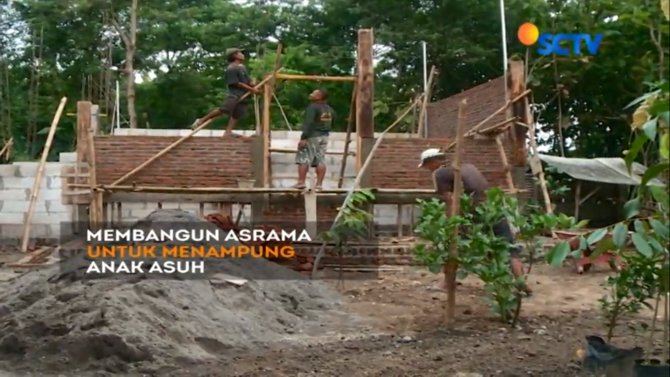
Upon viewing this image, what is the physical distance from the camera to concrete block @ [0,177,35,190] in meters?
10.8

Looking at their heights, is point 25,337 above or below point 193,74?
below

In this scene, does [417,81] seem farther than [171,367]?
Yes

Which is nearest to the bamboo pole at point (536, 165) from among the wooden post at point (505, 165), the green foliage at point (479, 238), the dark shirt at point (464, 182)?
the wooden post at point (505, 165)

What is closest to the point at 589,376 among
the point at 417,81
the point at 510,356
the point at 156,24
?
the point at 510,356

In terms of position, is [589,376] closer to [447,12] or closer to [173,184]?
[173,184]

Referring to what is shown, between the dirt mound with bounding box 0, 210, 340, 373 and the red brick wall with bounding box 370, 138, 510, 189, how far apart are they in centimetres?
270

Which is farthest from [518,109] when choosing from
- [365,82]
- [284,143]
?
[284,143]

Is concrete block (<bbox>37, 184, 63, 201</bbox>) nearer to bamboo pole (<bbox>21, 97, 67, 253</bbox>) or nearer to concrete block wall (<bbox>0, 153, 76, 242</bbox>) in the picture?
concrete block wall (<bbox>0, 153, 76, 242</bbox>)

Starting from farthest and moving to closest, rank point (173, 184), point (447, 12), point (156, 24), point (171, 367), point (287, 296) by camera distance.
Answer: point (156, 24), point (447, 12), point (173, 184), point (287, 296), point (171, 367)

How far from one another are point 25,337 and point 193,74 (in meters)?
14.1

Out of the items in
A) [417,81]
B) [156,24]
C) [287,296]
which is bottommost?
[287,296]

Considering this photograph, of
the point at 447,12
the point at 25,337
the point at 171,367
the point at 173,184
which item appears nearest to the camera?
the point at 171,367

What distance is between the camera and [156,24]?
1769cm

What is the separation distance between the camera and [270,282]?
6680 mm
